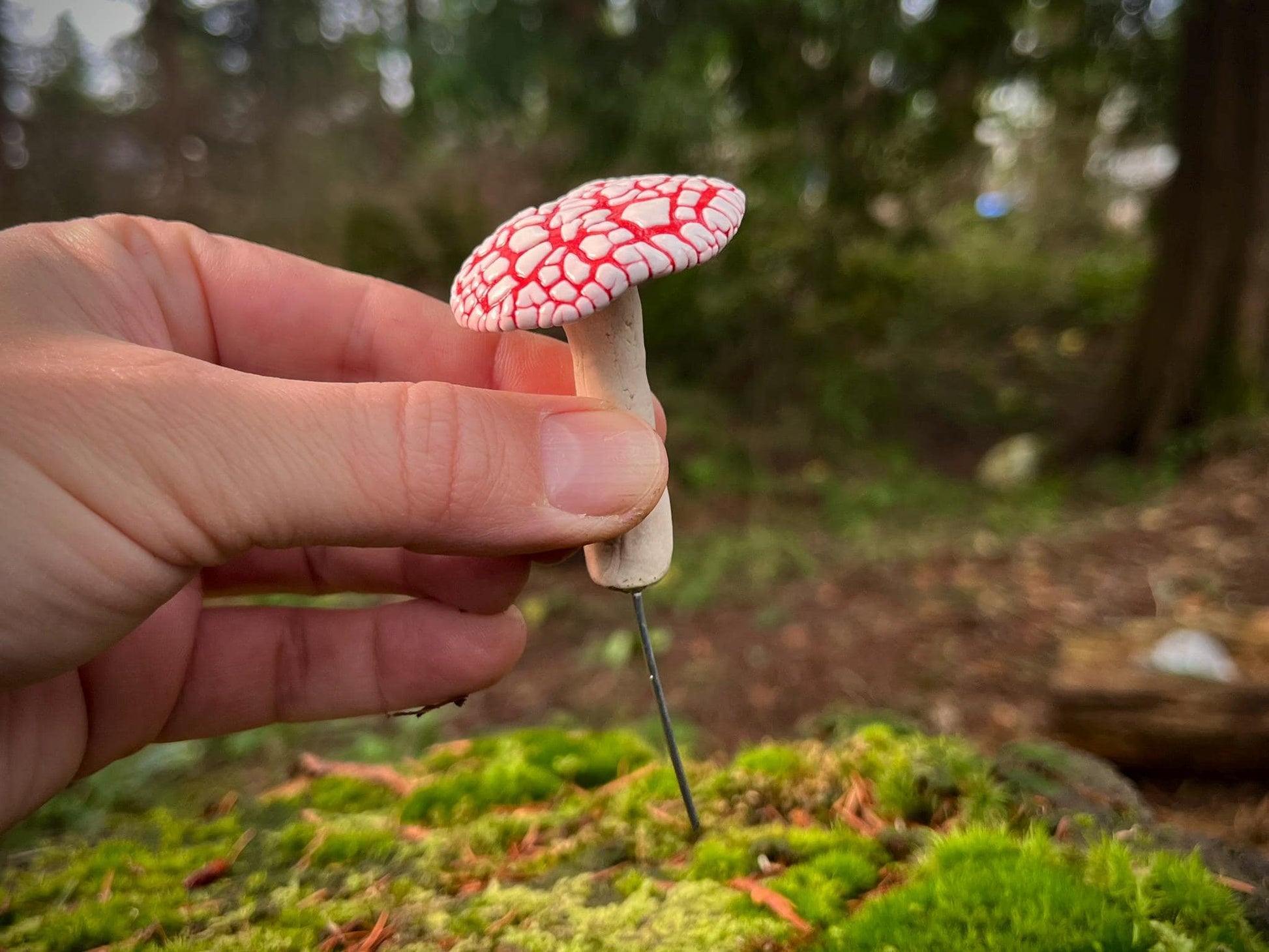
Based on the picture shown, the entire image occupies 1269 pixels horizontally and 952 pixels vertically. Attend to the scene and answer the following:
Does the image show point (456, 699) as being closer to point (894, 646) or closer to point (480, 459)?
point (480, 459)

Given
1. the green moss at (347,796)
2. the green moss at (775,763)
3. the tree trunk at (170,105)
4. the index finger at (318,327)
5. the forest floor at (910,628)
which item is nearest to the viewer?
the index finger at (318,327)

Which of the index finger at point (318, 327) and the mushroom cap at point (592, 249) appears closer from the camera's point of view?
the mushroom cap at point (592, 249)

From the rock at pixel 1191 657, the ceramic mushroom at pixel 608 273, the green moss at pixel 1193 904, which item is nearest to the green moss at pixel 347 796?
the ceramic mushroom at pixel 608 273

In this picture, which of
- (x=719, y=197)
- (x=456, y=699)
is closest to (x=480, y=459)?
(x=719, y=197)

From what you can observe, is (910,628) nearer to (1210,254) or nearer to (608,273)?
(608,273)

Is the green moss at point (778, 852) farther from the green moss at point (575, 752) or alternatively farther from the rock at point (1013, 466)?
the rock at point (1013, 466)

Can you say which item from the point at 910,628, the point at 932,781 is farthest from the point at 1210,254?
the point at 932,781
